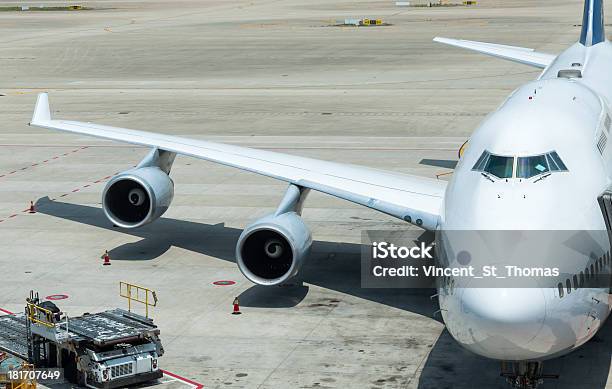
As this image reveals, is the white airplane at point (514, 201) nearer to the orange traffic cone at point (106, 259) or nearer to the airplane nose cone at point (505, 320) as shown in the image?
the airplane nose cone at point (505, 320)

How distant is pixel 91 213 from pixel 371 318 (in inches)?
566

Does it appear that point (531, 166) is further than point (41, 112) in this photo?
No

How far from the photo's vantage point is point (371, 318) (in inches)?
1019

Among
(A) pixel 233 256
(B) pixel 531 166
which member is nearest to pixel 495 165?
(B) pixel 531 166

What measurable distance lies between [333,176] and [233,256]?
497 cm

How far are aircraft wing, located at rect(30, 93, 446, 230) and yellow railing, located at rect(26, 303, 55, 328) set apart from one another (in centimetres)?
758

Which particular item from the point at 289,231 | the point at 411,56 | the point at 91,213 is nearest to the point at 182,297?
the point at 289,231

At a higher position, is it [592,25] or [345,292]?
[592,25]

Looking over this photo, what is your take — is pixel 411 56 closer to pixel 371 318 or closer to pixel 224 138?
pixel 224 138

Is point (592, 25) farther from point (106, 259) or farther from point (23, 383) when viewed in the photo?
point (23, 383)

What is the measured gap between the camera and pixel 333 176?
28.0 metres

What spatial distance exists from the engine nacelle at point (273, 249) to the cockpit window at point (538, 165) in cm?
797

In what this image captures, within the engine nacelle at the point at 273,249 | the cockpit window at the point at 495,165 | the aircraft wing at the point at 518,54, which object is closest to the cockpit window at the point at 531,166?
the cockpit window at the point at 495,165

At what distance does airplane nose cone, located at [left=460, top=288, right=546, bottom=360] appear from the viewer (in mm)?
17156
